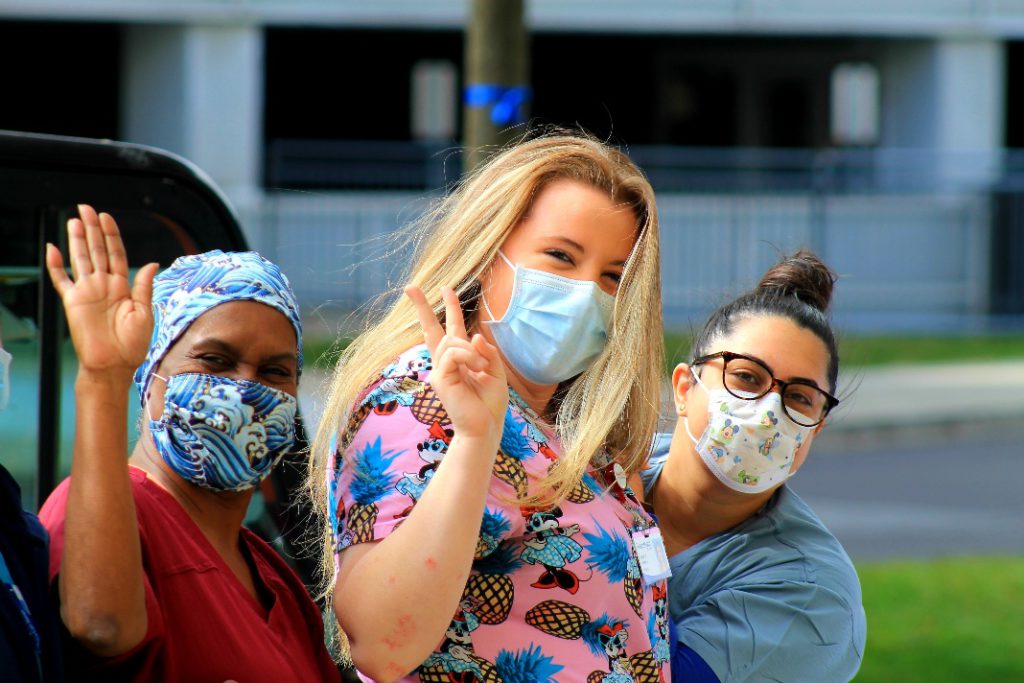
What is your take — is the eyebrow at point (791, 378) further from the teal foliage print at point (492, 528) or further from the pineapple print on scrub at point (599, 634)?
the teal foliage print at point (492, 528)

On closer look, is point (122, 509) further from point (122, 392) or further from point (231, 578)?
point (231, 578)

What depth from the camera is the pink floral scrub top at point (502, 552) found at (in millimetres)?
2014

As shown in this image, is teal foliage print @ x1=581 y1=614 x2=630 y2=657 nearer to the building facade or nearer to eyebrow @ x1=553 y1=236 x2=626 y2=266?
eyebrow @ x1=553 y1=236 x2=626 y2=266

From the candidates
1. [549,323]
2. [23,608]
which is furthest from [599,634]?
[23,608]

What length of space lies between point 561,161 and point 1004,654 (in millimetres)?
4170

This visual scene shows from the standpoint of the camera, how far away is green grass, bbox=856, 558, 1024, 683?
218 inches

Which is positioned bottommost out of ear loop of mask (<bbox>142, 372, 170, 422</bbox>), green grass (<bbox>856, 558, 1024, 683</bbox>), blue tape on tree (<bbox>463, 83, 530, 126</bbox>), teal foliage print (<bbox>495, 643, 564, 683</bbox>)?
green grass (<bbox>856, 558, 1024, 683</bbox>)

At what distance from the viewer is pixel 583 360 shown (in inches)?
93.1

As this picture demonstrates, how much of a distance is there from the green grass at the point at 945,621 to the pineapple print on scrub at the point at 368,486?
12.6ft

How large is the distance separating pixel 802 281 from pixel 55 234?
1.36 m

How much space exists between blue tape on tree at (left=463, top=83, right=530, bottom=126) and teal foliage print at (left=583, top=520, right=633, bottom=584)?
Answer: 2.50 metres

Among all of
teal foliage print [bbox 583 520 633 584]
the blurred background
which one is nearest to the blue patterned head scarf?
teal foliage print [bbox 583 520 633 584]

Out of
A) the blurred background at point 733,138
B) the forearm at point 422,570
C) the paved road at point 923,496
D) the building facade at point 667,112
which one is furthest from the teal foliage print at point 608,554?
the building facade at point 667,112

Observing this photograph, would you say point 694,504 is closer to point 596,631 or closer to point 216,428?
point 596,631
